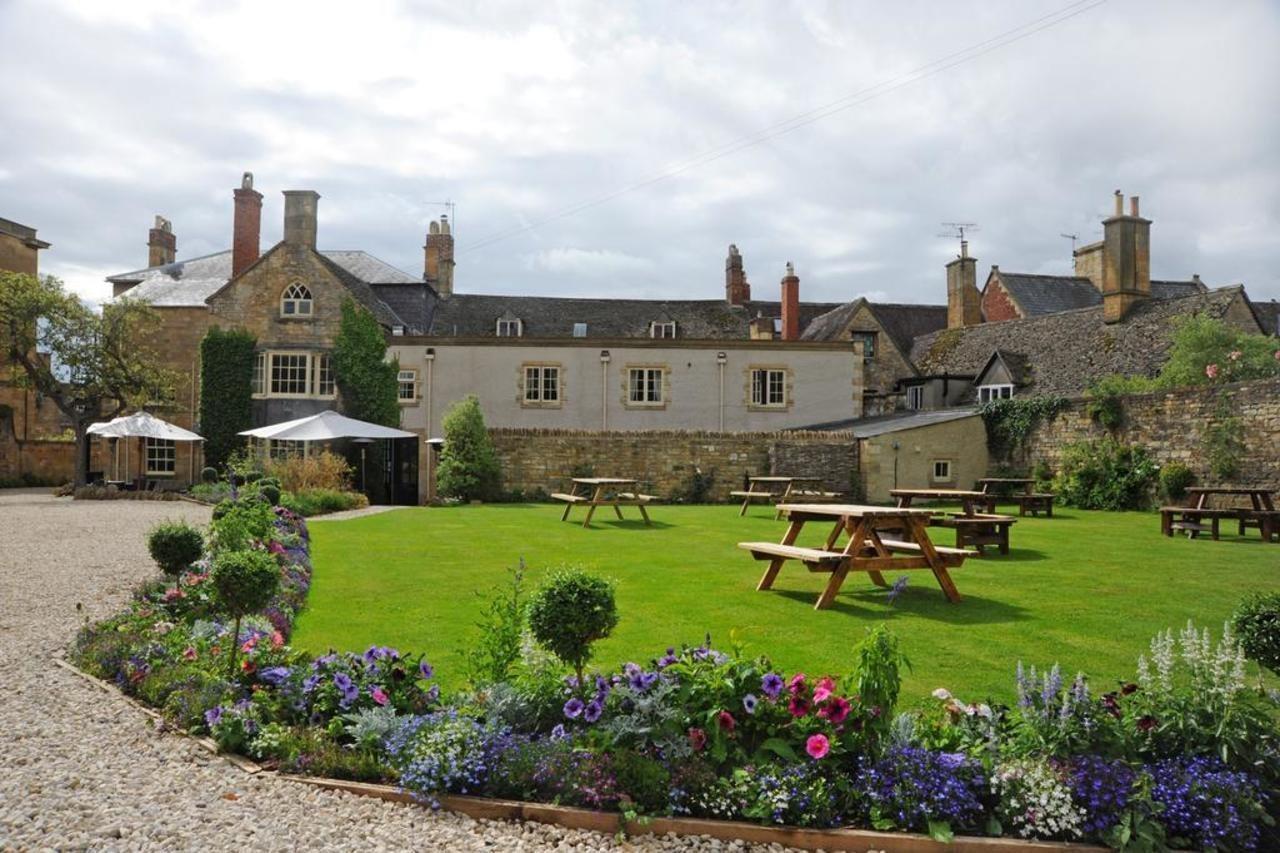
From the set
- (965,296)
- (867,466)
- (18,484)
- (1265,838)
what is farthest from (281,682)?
(965,296)

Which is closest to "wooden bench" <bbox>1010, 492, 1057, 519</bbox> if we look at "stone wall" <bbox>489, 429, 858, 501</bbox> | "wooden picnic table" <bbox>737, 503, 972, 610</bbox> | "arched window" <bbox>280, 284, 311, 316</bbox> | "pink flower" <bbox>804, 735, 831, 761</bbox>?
"stone wall" <bbox>489, 429, 858, 501</bbox>

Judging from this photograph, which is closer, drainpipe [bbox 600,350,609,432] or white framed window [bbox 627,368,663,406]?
drainpipe [bbox 600,350,609,432]

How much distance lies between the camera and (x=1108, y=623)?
26.6 feet

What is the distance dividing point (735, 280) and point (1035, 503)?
805 inches

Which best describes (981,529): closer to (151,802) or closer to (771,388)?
(151,802)

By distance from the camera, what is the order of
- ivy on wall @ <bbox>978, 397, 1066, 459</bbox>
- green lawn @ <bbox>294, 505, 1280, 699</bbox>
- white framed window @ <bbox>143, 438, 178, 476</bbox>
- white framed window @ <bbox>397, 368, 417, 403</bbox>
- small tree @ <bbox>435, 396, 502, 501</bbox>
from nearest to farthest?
green lawn @ <bbox>294, 505, 1280, 699</bbox>
small tree @ <bbox>435, 396, 502, 501</bbox>
ivy on wall @ <bbox>978, 397, 1066, 459</bbox>
white framed window @ <bbox>397, 368, 417, 403</bbox>
white framed window @ <bbox>143, 438, 178, 476</bbox>

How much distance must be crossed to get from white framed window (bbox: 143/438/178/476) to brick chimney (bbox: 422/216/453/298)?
41.7 ft

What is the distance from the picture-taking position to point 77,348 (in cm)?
2986

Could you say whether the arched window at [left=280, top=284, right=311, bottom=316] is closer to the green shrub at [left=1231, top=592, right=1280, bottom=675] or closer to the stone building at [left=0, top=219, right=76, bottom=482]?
the stone building at [left=0, top=219, right=76, bottom=482]

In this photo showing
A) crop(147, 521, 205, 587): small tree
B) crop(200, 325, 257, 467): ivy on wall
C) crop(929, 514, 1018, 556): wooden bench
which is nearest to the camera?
crop(147, 521, 205, 587): small tree

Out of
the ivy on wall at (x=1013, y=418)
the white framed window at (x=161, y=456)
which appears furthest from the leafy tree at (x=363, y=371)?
the ivy on wall at (x=1013, y=418)

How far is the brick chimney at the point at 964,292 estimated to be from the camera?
41469 millimetres

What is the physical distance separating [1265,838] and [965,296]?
40382 millimetres

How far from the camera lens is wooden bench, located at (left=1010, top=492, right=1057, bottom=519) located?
20.7 meters
